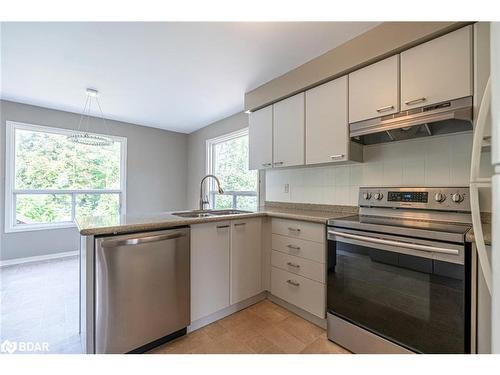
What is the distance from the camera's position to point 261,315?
198 cm

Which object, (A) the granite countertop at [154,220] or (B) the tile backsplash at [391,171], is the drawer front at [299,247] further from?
(B) the tile backsplash at [391,171]

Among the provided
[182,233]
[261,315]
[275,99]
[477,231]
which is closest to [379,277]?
[477,231]

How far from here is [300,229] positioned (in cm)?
188

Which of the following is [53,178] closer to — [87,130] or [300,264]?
[87,130]

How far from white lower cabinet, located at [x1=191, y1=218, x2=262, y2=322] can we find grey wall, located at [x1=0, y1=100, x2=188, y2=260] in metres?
3.03

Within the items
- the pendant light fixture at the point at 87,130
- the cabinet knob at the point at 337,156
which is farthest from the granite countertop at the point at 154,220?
the pendant light fixture at the point at 87,130

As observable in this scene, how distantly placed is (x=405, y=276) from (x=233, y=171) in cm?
281

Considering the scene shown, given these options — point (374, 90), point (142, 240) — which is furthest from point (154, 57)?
point (374, 90)

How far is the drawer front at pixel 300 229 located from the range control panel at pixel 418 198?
503 mm

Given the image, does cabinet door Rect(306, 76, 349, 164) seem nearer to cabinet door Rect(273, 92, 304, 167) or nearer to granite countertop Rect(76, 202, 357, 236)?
cabinet door Rect(273, 92, 304, 167)

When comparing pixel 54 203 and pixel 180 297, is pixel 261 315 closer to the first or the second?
pixel 180 297

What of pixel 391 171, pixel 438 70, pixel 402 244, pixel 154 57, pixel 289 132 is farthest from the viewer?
pixel 289 132

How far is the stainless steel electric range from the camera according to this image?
1.12 meters

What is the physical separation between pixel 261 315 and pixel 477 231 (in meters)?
1.62
